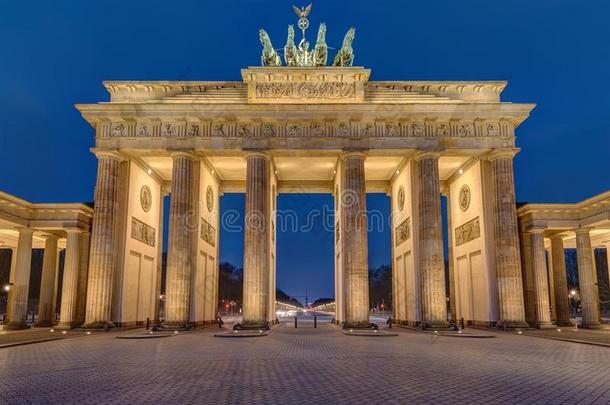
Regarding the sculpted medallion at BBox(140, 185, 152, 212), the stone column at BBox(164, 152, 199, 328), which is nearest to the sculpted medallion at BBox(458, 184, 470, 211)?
the stone column at BBox(164, 152, 199, 328)

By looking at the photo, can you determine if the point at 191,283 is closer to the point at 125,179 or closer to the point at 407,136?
the point at 125,179

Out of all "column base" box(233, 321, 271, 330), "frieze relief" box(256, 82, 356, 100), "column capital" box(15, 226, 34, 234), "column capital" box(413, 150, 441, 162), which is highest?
"frieze relief" box(256, 82, 356, 100)

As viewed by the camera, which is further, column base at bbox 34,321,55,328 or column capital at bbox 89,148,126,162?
column base at bbox 34,321,55,328

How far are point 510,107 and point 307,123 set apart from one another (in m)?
13.3

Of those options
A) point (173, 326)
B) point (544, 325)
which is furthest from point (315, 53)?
point (544, 325)

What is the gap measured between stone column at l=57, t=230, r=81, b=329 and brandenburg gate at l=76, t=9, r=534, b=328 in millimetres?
2218

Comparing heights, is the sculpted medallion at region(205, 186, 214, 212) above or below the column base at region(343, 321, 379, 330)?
above

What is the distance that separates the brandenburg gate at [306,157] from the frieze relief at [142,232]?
218 millimetres

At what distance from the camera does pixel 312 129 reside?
30891 mm

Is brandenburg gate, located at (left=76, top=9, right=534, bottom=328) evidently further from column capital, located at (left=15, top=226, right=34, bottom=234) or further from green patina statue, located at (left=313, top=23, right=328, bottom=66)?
column capital, located at (left=15, top=226, right=34, bottom=234)

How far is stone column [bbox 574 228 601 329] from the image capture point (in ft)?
105

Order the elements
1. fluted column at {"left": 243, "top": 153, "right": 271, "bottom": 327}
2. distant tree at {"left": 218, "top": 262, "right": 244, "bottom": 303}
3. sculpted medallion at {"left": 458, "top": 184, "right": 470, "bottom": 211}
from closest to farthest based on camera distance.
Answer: fluted column at {"left": 243, "top": 153, "right": 271, "bottom": 327} → sculpted medallion at {"left": 458, "top": 184, "right": 470, "bottom": 211} → distant tree at {"left": 218, "top": 262, "right": 244, "bottom": 303}

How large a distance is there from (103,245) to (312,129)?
15.4 metres

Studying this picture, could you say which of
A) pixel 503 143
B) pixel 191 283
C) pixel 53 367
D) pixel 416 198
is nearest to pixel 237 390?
pixel 53 367
